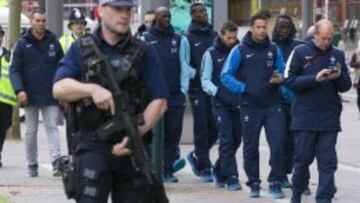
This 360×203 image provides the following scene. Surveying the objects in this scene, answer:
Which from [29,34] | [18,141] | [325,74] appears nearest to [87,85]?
[325,74]

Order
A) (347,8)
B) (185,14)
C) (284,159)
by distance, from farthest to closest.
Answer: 1. (347,8)
2. (185,14)
3. (284,159)

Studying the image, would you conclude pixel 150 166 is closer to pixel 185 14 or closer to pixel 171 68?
pixel 171 68

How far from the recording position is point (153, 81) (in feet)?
20.7

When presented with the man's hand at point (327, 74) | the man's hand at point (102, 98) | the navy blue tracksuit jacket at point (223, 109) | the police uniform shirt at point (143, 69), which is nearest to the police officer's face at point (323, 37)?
the man's hand at point (327, 74)

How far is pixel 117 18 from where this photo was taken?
6137 mm

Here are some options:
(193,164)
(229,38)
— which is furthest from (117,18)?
(193,164)

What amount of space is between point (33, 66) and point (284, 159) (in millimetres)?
3099

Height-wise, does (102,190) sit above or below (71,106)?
below

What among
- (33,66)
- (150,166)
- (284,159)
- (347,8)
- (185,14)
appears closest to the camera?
(150,166)

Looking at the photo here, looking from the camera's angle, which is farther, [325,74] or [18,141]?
[18,141]

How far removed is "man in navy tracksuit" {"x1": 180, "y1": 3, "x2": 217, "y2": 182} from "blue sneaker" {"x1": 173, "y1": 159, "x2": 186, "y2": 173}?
16 centimetres

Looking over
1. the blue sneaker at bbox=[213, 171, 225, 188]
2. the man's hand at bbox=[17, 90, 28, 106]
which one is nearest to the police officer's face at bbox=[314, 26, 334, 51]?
the blue sneaker at bbox=[213, 171, 225, 188]

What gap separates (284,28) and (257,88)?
0.92 metres

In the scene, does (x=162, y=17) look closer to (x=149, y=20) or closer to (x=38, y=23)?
(x=149, y=20)
